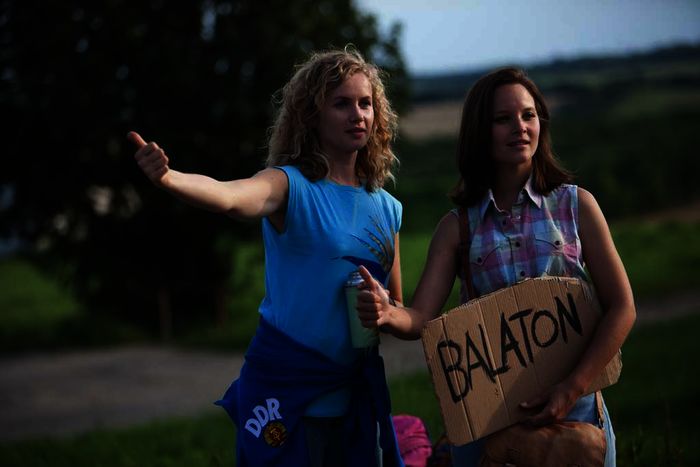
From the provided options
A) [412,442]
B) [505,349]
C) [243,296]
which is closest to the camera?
[505,349]

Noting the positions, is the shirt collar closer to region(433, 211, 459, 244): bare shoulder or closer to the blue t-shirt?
region(433, 211, 459, 244): bare shoulder

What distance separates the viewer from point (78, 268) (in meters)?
14.3

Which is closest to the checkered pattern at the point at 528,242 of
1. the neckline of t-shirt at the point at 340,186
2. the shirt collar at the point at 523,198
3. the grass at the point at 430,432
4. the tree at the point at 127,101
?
the shirt collar at the point at 523,198

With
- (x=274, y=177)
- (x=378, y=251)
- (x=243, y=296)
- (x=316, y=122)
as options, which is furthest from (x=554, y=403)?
(x=243, y=296)

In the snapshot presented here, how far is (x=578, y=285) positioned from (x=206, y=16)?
1117 cm

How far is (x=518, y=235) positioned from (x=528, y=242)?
0.04 meters

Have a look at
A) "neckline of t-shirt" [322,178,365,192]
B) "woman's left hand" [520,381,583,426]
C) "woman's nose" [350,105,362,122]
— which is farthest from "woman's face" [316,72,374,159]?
"woman's left hand" [520,381,583,426]

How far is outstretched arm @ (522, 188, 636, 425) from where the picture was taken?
2.95m

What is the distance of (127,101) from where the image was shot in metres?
13.0

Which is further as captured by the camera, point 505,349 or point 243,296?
point 243,296

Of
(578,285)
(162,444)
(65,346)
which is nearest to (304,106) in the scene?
(578,285)

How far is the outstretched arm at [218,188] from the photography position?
2668 mm

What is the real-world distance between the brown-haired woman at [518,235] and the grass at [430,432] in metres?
1.24

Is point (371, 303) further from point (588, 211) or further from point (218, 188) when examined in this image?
point (588, 211)
